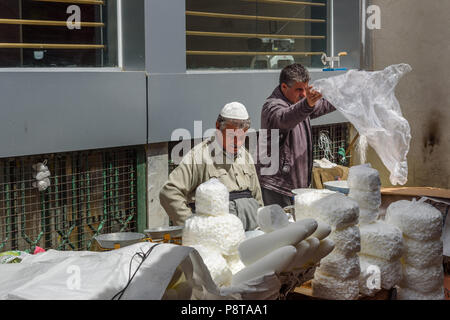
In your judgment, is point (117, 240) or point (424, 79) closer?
point (117, 240)

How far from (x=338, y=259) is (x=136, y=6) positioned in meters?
3.41

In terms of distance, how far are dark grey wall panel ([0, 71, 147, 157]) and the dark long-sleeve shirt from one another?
1.14 m

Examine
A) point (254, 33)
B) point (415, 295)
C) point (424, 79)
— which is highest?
point (254, 33)

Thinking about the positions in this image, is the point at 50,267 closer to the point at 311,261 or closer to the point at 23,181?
the point at 311,261

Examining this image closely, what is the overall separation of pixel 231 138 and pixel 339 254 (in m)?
1.36

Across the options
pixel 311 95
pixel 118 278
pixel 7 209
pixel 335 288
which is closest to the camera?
pixel 118 278

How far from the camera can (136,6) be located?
534 centimetres

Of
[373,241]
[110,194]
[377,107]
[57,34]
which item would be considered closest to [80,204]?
[110,194]

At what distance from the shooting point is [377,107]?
440 centimetres

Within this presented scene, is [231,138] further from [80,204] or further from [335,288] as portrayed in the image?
[80,204]

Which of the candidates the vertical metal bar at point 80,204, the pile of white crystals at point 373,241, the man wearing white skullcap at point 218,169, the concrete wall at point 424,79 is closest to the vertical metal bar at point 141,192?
the vertical metal bar at point 80,204

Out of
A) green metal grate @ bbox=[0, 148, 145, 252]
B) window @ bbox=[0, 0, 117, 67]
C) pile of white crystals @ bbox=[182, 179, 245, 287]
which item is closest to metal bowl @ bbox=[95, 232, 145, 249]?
pile of white crystals @ bbox=[182, 179, 245, 287]

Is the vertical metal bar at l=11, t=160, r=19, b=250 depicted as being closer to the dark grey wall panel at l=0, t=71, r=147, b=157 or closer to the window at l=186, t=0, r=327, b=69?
the dark grey wall panel at l=0, t=71, r=147, b=157

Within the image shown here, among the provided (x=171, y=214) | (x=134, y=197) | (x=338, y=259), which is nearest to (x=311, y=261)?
(x=338, y=259)
